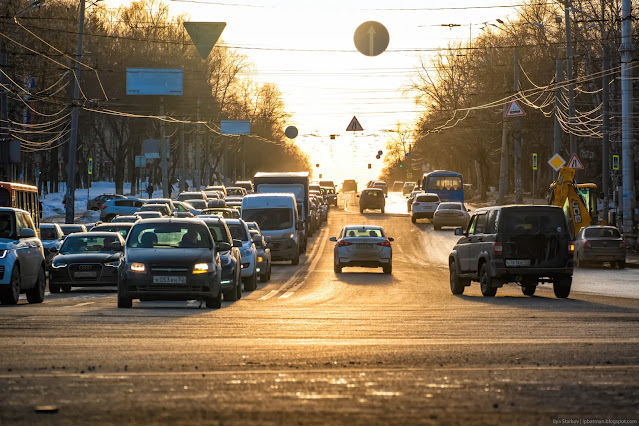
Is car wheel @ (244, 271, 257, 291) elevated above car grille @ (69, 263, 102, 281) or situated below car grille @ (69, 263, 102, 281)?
below

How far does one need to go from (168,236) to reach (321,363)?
35.8 ft

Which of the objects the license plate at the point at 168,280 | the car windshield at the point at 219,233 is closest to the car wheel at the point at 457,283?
the car windshield at the point at 219,233

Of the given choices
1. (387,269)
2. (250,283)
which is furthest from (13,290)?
(387,269)

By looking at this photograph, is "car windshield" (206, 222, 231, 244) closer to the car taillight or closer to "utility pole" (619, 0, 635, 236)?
the car taillight

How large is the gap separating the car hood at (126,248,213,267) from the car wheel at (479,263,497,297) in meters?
7.32

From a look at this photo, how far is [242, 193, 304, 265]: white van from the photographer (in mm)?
41344

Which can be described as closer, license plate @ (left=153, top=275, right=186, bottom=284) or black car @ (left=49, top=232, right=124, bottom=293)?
license plate @ (left=153, top=275, right=186, bottom=284)

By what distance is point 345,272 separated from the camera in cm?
3922

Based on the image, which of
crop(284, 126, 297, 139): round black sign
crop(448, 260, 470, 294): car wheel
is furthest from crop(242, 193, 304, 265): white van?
crop(284, 126, 297, 139): round black sign

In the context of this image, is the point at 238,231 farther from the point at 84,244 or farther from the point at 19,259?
the point at 19,259

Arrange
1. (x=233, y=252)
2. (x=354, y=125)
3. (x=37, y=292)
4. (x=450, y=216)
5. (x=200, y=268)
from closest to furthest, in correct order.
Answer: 1. (x=200, y=268)
2. (x=37, y=292)
3. (x=233, y=252)
4. (x=450, y=216)
5. (x=354, y=125)

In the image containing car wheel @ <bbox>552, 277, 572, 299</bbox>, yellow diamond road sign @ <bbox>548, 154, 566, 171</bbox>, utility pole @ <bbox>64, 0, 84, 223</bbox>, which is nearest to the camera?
car wheel @ <bbox>552, 277, 572, 299</bbox>

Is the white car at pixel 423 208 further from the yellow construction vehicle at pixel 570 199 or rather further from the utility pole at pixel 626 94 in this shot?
the utility pole at pixel 626 94

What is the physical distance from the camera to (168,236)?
21.9 m
